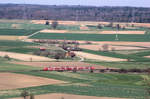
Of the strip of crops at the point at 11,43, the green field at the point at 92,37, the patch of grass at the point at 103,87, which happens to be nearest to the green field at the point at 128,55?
the strip of crops at the point at 11,43

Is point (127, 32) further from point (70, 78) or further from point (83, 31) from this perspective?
point (70, 78)

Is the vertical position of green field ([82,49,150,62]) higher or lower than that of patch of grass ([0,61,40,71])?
lower

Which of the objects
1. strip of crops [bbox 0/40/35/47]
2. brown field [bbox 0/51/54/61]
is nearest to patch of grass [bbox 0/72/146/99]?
brown field [bbox 0/51/54/61]

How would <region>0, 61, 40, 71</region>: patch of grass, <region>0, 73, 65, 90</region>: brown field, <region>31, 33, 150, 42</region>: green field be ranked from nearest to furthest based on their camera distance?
<region>0, 73, 65, 90</region>: brown field, <region>0, 61, 40, 71</region>: patch of grass, <region>31, 33, 150, 42</region>: green field

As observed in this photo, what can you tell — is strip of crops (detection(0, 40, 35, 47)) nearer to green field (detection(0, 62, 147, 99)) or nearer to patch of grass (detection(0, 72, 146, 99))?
green field (detection(0, 62, 147, 99))

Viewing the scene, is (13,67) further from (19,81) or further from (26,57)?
(26,57)

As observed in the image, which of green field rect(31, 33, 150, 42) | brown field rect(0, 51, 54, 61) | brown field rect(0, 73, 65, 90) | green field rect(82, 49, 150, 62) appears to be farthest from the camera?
green field rect(31, 33, 150, 42)

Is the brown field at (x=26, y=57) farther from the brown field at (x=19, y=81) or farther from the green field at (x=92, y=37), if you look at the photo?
the green field at (x=92, y=37)

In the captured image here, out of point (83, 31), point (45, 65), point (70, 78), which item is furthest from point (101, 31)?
point (70, 78)

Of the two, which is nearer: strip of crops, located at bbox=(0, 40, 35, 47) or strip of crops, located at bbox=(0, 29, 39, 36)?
strip of crops, located at bbox=(0, 40, 35, 47)
